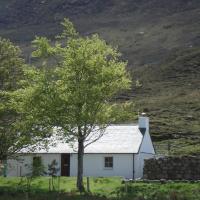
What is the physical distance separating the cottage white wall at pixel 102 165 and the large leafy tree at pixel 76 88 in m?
8.45

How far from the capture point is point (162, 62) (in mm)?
169500

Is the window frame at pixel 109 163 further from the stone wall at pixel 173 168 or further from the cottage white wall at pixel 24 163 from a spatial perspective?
the stone wall at pixel 173 168

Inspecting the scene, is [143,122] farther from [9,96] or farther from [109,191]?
[109,191]

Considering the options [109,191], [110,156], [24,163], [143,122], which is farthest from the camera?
[143,122]

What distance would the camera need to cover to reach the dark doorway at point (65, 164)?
5203 cm

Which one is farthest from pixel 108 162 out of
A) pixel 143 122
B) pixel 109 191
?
pixel 109 191

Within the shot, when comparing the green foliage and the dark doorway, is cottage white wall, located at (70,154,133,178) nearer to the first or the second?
the dark doorway

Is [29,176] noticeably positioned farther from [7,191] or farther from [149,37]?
[149,37]

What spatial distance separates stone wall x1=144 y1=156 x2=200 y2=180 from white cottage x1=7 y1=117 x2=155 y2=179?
446 centimetres

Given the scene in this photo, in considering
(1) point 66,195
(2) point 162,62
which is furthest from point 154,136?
(2) point 162,62

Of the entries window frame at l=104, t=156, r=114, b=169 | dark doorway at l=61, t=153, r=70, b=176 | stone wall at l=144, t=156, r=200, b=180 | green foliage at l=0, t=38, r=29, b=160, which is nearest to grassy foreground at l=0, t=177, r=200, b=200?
green foliage at l=0, t=38, r=29, b=160

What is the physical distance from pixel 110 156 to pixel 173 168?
8.13 m

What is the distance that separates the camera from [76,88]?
40.0 metres

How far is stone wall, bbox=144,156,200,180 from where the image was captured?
42.6 m
